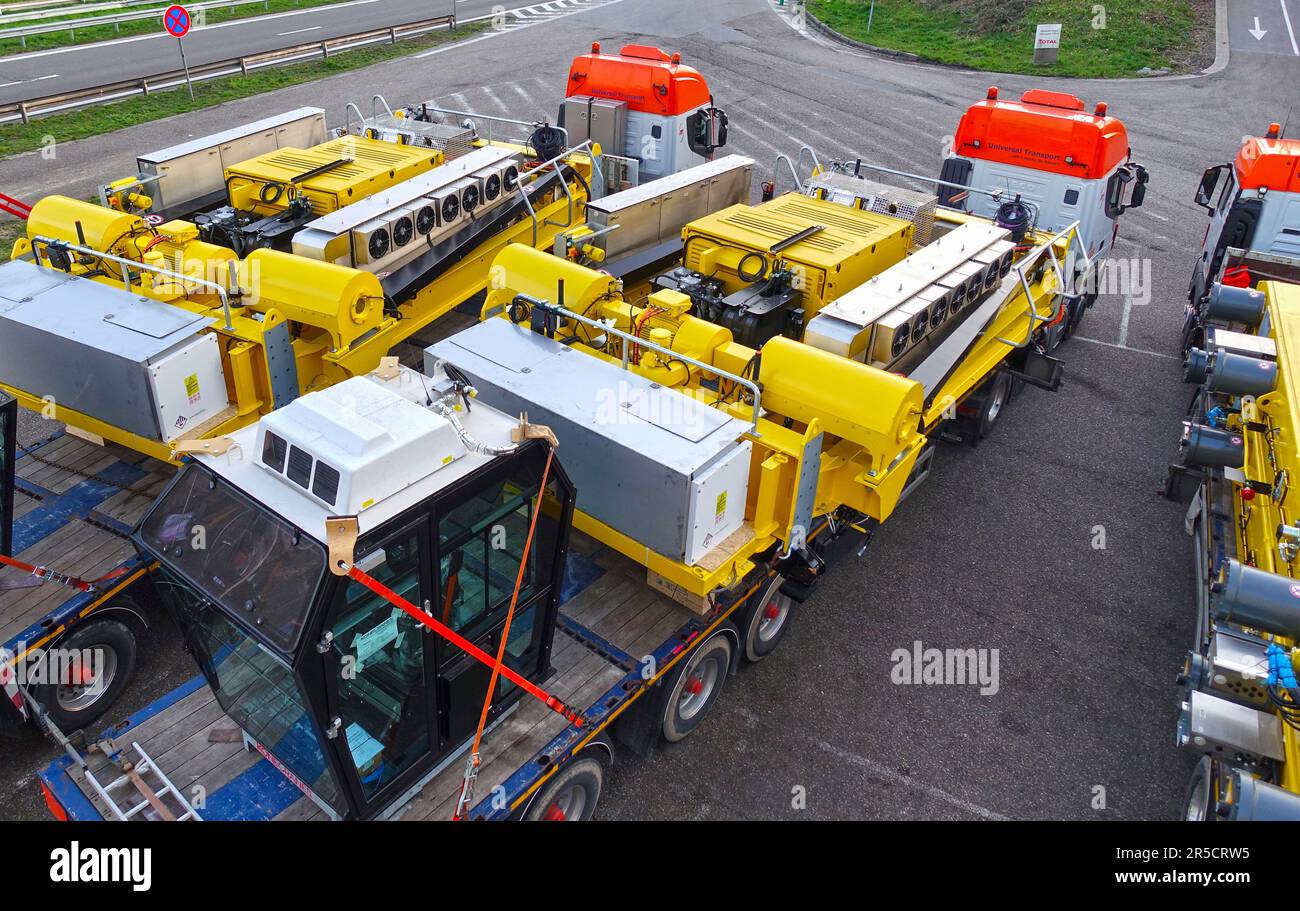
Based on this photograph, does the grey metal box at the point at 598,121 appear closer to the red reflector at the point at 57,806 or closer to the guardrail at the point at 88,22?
the red reflector at the point at 57,806

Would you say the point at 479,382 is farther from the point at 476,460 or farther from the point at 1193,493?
the point at 1193,493

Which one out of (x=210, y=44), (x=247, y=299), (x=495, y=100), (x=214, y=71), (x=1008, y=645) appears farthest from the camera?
(x=210, y=44)

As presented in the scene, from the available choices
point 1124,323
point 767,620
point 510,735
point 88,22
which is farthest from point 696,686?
point 88,22

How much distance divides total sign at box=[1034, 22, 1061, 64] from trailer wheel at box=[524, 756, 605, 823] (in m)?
Result: 26.3

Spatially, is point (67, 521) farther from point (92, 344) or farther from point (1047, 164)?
point (1047, 164)

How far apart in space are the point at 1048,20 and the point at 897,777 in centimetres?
2935

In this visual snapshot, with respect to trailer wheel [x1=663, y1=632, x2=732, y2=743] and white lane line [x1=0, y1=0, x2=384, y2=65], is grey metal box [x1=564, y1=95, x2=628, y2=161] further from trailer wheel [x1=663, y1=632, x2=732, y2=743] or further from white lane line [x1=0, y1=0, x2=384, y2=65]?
white lane line [x1=0, y1=0, x2=384, y2=65]

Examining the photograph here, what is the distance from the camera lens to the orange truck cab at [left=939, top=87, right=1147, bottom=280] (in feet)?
38.3

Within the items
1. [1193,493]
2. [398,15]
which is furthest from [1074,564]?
[398,15]

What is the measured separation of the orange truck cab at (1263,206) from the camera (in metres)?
11.7

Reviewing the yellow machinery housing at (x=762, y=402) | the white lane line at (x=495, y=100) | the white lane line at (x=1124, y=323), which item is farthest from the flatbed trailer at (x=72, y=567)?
the white lane line at (x=495, y=100)

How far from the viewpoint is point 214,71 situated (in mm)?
23391

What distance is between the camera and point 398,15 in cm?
3095

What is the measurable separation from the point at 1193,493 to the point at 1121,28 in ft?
81.9
